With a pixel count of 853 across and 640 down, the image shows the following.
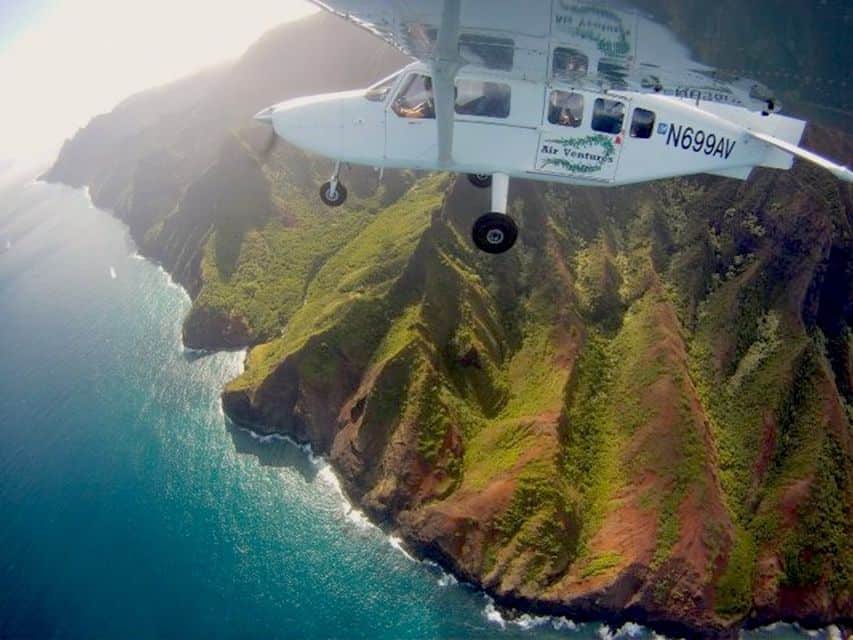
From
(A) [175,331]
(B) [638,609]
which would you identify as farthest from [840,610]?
(A) [175,331]

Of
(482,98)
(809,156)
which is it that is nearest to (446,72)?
(482,98)

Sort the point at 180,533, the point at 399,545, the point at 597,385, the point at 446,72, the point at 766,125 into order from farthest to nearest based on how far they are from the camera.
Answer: the point at 597,385 → the point at 180,533 → the point at 399,545 → the point at 766,125 → the point at 446,72

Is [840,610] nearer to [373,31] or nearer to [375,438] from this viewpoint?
[375,438]

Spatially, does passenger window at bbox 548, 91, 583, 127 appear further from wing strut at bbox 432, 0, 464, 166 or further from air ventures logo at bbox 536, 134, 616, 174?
wing strut at bbox 432, 0, 464, 166

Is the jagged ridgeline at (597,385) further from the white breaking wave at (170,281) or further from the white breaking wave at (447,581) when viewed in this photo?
the white breaking wave at (170,281)

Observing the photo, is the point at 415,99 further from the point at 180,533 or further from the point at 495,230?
the point at 180,533

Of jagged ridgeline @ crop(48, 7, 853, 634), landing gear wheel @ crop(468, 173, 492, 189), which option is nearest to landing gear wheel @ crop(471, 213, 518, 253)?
landing gear wheel @ crop(468, 173, 492, 189)

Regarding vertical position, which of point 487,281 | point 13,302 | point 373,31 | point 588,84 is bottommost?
point 13,302
